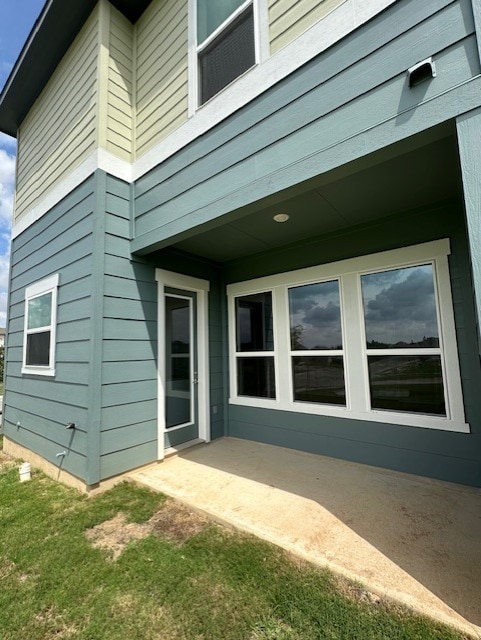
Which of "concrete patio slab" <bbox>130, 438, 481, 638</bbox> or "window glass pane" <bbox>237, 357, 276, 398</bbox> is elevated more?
"window glass pane" <bbox>237, 357, 276, 398</bbox>

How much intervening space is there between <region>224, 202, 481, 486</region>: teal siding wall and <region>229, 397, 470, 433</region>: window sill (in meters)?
0.05

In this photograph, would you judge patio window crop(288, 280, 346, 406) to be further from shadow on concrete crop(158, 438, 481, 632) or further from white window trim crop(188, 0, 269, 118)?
white window trim crop(188, 0, 269, 118)

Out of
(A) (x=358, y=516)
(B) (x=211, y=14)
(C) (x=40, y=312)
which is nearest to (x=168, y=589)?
(A) (x=358, y=516)

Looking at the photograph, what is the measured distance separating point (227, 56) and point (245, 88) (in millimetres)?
765

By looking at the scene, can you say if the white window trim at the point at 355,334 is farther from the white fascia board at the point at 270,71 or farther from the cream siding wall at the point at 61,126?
the cream siding wall at the point at 61,126

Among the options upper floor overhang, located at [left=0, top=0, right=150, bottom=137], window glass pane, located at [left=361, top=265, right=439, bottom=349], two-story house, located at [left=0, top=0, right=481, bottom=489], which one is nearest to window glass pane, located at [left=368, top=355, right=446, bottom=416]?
two-story house, located at [left=0, top=0, right=481, bottom=489]

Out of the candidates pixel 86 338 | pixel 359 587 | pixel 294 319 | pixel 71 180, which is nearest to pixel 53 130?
pixel 71 180

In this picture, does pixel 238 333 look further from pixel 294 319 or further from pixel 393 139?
pixel 393 139

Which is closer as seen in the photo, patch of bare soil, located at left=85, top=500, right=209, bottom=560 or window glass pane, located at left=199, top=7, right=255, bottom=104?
patch of bare soil, located at left=85, top=500, right=209, bottom=560

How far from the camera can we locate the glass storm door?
12.8ft

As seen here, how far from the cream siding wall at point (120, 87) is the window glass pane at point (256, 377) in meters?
3.07

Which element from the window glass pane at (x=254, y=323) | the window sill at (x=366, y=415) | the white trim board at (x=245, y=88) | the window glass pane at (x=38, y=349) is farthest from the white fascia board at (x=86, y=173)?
the window sill at (x=366, y=415)

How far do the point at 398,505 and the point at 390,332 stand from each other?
1636 millimetres

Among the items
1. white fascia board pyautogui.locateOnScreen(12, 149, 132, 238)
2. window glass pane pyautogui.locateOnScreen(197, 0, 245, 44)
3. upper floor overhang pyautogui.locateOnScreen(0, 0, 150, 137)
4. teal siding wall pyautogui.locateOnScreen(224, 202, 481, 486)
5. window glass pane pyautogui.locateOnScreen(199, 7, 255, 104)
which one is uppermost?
upper floor overhang pyautogui.locateOnScreen(0, 0, 150, 137)
